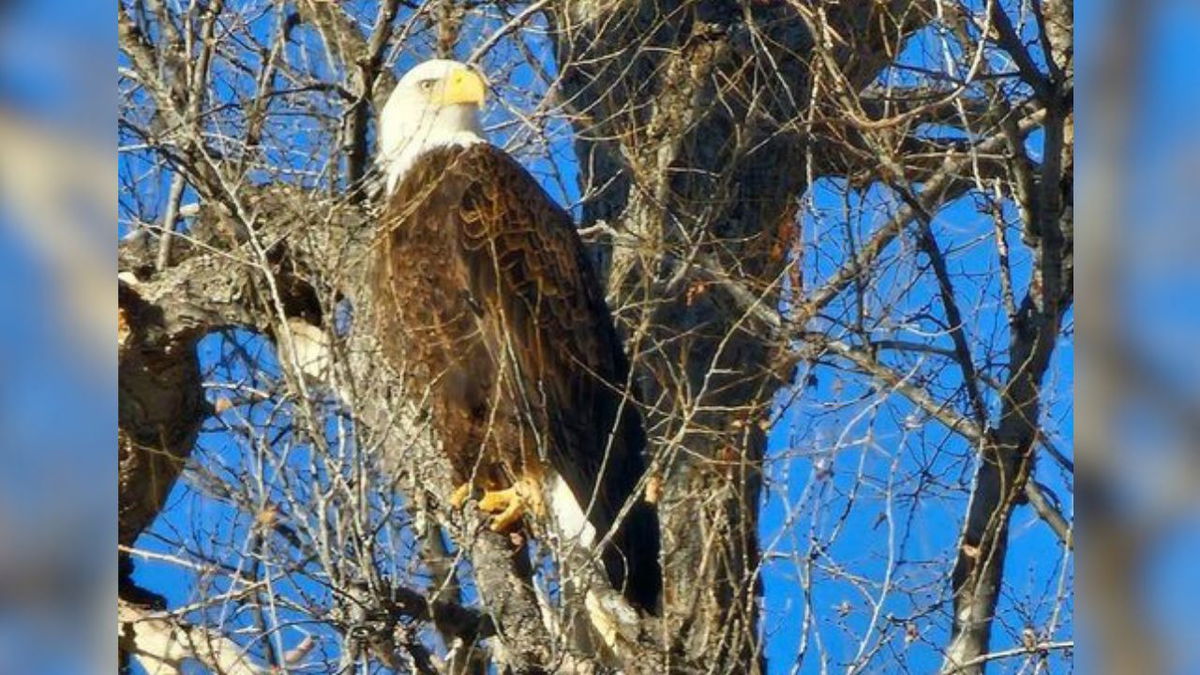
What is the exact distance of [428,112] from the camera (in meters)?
4.83

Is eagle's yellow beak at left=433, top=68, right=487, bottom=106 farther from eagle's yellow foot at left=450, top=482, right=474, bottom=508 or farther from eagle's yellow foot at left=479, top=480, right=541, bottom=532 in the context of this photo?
eagle's yellow foot at left=450, top=482, right=474, bottom=508

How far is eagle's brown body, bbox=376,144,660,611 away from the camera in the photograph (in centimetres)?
461

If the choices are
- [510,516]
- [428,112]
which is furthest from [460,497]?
[428,112]

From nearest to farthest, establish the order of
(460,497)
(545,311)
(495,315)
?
1. (460,497)
2. (495,315)
3. (545,311)

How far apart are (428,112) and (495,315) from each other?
622mm

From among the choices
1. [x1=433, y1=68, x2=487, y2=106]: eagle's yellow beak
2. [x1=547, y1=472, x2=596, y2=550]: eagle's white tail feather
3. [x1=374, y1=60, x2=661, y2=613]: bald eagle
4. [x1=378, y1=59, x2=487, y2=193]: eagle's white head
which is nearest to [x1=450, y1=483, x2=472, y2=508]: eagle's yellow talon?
[x1=374, y1=60, x2=661, y2=613]: bald eagle

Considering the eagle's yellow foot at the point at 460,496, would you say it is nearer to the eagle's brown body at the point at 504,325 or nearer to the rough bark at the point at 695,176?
the eagle's brown body at the point at 504,325

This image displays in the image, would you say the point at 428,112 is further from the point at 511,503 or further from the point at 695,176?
the point at 695,176

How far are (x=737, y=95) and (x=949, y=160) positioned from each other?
0.89 meters

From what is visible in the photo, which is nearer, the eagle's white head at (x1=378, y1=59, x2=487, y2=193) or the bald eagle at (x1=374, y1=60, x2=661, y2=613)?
the bald eagle at (x1=374, y1=60, x2=661, y2=613)

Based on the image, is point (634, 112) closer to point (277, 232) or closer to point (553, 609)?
point (277, 232)
